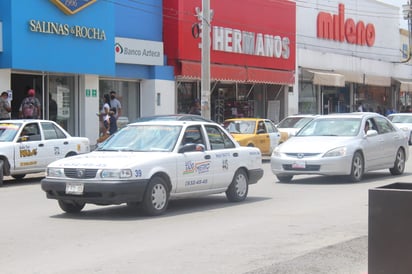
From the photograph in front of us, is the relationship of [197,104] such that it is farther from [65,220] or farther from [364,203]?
[65,220]

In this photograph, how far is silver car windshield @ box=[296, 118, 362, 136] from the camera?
16.8 meters

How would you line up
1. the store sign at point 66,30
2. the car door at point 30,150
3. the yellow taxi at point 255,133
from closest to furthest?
the car door at point 30,150 → the yellow taxi at point 255,133 → the store sign at point 66,30

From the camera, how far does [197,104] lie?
29234 millimetres

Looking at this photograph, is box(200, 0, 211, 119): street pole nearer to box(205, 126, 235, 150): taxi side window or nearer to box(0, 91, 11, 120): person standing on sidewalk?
box(0, 91, 11, 120): person standing on sidewalk

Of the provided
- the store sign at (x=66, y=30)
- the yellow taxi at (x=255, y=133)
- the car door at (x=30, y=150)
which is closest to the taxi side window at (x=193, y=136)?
the car door at (x=30, y=150)

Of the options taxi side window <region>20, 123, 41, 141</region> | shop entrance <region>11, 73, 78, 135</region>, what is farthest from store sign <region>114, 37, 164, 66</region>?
taxi side window <region>20, 123, 41, 141</region>

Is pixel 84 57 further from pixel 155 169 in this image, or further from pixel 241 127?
pixel 155 169

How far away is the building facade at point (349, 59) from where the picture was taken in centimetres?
3928

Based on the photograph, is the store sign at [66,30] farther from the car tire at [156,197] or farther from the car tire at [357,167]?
the car tire at [156,197]

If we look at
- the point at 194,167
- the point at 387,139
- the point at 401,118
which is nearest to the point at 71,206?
the point at 194,167

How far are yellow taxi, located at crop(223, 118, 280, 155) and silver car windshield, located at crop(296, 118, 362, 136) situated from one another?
4.57m

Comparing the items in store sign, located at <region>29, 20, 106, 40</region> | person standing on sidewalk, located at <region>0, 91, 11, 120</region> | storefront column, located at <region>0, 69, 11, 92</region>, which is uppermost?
store sign, located at <region>29, 20, 106, 40</region>

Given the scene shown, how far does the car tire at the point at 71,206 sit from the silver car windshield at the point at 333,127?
7.40 meters

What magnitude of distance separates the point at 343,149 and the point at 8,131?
7.74 m
